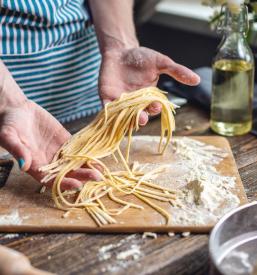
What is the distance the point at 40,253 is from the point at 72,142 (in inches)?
16.3

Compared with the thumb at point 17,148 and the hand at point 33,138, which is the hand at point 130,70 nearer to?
the hand at point 33,138

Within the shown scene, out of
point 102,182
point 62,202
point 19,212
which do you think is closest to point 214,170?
point 102,182

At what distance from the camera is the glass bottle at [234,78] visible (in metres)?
1.71

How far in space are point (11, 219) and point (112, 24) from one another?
892 mm

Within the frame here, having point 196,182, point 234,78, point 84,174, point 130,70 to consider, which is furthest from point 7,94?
point 234,78

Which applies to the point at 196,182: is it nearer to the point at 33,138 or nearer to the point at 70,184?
the point at 70,184

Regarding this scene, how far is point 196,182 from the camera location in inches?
54.6

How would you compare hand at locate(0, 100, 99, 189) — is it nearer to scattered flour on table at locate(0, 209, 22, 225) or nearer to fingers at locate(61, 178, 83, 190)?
fingers at locate(61, 178, 83, 190)

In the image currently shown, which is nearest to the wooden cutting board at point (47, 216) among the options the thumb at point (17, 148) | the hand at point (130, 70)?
the thumb at point (17, 148)

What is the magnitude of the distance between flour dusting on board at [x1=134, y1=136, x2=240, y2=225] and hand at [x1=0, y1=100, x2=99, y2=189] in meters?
0.22

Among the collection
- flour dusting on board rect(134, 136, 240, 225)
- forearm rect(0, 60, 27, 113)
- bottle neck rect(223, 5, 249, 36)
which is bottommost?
flour dusting on board rect(134, 136, 240, 225)

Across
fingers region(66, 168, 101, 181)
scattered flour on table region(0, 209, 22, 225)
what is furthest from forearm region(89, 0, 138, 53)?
scattered flour on table region(0, 209, 22, 225)

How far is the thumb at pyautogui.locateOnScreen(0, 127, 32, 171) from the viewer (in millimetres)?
1327

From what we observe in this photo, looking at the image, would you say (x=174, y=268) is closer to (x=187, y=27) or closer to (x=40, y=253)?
(x=40, y=253)
